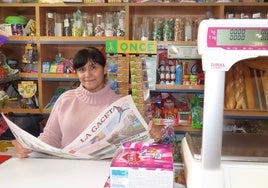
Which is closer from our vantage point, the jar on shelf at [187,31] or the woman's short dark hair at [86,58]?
the woman's short dark hair at [86,58]

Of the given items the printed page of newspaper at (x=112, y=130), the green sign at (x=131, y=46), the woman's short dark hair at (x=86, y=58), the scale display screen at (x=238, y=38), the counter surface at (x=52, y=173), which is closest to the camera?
the scale display screen at (x=238, y=38)

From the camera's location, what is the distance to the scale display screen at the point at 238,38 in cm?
60

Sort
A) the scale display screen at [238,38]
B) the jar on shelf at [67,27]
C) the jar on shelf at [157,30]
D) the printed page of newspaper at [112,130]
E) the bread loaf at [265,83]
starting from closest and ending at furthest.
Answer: the scale display screen at [238,38], the printed page of newspaper at [112,130], the bread loaf at [265,83], the jar on shelf at [157,30], the jar on shelf at [67,27]

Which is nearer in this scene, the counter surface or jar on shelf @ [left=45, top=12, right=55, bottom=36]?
the counter surface

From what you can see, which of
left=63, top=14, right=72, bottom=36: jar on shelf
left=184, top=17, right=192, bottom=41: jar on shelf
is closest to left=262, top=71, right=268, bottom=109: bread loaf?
left=184, top=17, right=192, bottom=41: jar on shelf

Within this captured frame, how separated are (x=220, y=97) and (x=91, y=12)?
8.39 ft

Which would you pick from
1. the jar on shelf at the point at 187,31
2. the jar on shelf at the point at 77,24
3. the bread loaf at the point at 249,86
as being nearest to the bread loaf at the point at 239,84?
the bread loaf at the point at 249,86

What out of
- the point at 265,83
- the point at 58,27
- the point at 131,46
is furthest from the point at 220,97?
the point at 58,27

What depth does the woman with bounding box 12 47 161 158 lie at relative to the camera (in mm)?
1729

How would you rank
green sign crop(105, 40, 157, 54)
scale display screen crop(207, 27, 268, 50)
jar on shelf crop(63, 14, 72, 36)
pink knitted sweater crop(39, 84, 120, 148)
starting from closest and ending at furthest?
scale display screen crop(207, 27, 268, 50) → pink knitted sweater crop(39, 84, 120, 148) → green sign crop(105, 40, 157, 54) → jar on shelf crop(63, 14, 72, 36)

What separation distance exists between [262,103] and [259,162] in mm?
1034

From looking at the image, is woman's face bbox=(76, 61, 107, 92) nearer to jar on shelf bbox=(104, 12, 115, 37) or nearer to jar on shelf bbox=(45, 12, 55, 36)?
jar on shelf bbox=(104, 12, 115, 37)

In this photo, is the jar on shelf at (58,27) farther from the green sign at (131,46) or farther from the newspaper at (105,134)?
the newspaper at (105,134)

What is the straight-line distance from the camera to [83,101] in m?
1.84
